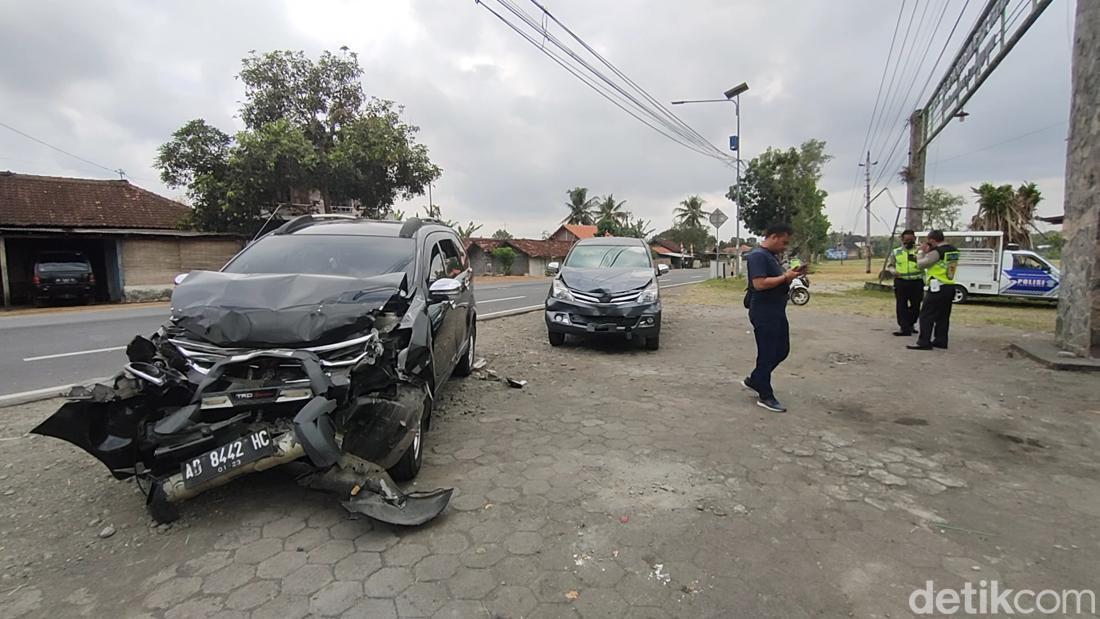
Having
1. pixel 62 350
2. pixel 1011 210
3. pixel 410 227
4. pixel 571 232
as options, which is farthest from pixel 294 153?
pixel 571 232

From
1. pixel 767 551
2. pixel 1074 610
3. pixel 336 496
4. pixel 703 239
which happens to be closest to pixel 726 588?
pixel 767 551

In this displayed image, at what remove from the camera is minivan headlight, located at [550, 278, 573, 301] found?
24.4 ft

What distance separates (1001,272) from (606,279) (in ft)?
44.2

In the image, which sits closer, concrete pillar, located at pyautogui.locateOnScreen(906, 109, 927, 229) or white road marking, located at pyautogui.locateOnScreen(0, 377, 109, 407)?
white road marking, located at pyautogui.locateOnScreen(0, 377, 109, 407)

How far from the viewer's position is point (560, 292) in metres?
7.56

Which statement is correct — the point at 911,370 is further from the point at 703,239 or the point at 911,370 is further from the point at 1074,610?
the point at 703,239

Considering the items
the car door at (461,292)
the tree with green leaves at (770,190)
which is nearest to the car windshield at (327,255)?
the car door at (461,292)

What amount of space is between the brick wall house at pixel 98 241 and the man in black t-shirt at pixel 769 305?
2274 centimetres

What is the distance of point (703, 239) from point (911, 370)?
80.6 m

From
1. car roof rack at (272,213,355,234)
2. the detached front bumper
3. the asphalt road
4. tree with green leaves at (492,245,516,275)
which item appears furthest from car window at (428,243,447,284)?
tree with green leaves at (492,245,516,275)

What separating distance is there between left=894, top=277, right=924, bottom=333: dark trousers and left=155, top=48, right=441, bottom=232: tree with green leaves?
769 inches

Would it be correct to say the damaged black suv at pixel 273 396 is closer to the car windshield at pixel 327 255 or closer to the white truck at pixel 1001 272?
the car windshield at pixel 327 255

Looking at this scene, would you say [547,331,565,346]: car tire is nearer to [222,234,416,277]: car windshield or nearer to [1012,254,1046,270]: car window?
[222,234,416,277]: car windshield

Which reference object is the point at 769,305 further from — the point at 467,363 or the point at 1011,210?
the point at 1011,210
